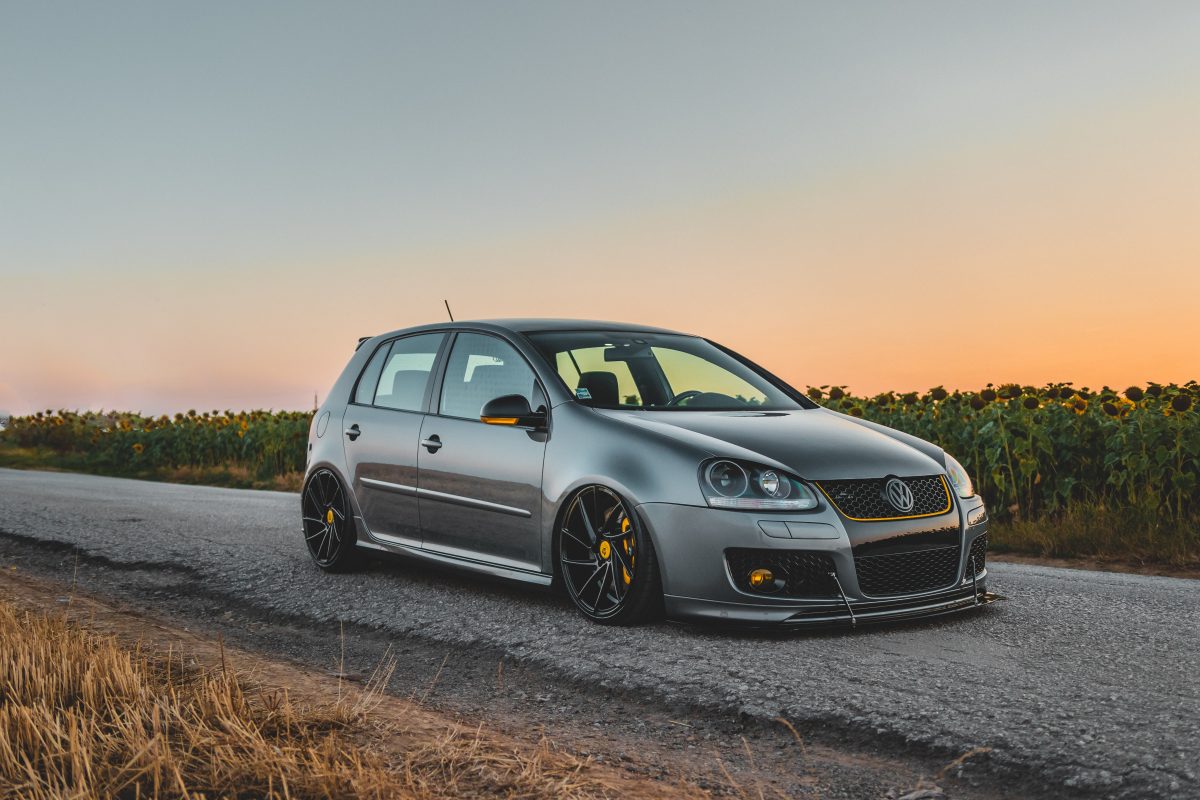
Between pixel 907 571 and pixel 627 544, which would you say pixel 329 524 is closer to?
pixel 627 544

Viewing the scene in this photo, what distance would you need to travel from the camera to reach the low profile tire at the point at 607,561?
5.62 meters

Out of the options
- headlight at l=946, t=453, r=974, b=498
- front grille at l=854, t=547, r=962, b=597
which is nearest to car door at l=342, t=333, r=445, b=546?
front grille at l=854, t=547, r=962, b=597

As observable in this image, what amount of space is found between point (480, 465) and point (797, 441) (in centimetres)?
178

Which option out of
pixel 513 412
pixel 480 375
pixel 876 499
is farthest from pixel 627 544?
pixel 480 375

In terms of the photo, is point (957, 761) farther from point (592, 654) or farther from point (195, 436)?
point (195, 436)

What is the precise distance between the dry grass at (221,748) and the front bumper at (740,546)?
5.14 ft

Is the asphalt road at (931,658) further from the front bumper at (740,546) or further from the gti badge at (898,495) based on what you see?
the gti badge at (898,495)

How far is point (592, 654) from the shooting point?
210 inches

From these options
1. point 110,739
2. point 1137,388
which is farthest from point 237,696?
point 1137,388

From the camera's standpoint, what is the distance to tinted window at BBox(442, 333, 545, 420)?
22.0 feet

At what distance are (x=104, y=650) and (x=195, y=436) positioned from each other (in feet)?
72.0

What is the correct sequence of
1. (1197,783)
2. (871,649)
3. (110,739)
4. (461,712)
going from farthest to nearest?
(871,649), (461,712), (110,739), (1197,783)

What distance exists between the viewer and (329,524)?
7.91 meters

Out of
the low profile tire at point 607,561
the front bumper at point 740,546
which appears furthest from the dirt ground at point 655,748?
the front bumper at point 740,546
